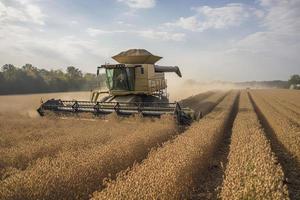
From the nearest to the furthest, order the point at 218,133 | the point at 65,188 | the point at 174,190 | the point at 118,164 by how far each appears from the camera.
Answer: the point at 174,190, the point at 65,188, the point at 118,164, the point at 218,133

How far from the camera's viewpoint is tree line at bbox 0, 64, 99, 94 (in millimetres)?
50750

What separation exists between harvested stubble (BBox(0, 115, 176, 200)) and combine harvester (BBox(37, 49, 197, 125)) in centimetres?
670

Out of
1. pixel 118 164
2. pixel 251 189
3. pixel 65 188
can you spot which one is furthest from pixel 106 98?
pixel 251 189

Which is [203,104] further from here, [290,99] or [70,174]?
[70,174]

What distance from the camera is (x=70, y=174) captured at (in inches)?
233

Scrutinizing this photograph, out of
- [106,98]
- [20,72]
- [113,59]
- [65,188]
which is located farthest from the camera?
[20,72]

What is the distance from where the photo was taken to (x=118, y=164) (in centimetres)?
719

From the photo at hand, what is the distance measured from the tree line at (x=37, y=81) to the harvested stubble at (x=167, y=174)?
44942mm

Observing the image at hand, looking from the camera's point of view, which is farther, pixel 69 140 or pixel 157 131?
pixel 157 131

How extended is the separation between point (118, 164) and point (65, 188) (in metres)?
1.80

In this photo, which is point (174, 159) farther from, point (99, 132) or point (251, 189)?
point (99, 132)

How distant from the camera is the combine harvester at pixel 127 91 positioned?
15470mm

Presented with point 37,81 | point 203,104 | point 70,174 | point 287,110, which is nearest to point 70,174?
point 70,174

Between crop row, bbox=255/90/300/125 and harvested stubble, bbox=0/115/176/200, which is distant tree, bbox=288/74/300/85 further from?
harvested stubble, bbox=0/115/176/200
